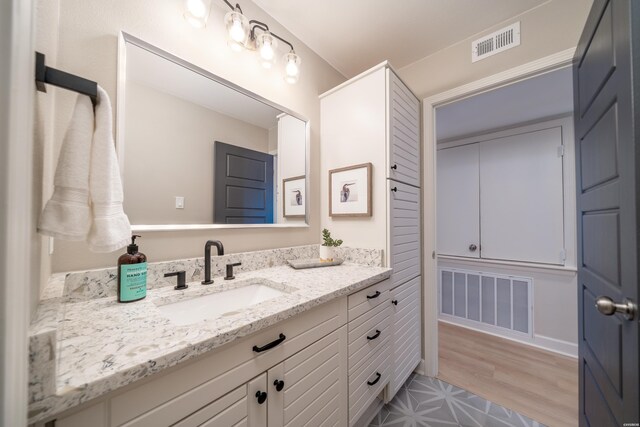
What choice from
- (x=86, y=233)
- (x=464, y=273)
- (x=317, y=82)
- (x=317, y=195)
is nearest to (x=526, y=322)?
(x=464, y=273)

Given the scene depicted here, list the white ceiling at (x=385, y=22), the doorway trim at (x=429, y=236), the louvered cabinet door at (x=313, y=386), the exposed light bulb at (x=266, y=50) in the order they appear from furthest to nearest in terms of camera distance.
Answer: the doorway trim at (x=429, y=236), the white ceiling at (x=385, y=22), the exposed light bulb at (x=266, y=50), the louvered cabinet door at (x=313, y=386)

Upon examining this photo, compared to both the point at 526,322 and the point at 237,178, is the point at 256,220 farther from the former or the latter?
the point at 526,322

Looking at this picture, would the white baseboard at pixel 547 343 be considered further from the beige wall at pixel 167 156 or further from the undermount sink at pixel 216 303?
the beige wall at pixel 167 156

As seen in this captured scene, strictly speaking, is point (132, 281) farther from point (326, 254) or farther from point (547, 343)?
point (547, 343)

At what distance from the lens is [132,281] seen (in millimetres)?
841

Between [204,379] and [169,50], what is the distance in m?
1.31

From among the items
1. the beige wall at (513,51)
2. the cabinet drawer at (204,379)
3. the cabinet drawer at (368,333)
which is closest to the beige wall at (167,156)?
the cabinet drawer at (204,379)

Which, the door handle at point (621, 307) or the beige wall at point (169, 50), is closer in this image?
the door handle at point (621, 307)

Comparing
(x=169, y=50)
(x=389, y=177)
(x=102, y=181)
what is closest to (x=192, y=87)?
(x=169, y=50)

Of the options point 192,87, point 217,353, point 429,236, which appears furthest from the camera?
point 429,236

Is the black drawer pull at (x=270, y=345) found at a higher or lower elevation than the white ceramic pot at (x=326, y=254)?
lower

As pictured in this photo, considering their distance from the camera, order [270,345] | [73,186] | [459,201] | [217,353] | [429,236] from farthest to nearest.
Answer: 1. [459,201]
2. [429,236]
3. [270,345]
4. [217,353]
5. [73,186]

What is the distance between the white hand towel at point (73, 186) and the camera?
0.49m

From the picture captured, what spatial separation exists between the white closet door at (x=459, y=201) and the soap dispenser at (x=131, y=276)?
309cm
